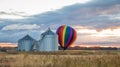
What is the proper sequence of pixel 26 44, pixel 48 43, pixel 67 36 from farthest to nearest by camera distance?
pixel 26 44, pixel 48 43, pixel 67 36

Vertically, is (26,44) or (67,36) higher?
(67,36)

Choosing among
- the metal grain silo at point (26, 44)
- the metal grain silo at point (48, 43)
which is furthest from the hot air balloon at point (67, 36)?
the metal grain silo at point (26, 44)

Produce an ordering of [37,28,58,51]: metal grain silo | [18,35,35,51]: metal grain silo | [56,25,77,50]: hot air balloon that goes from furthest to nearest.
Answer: [18,35,35,51]: metal grain silo, [37,28,58,51]: metal grain silo, [56,25,77,50]: hot air balloon

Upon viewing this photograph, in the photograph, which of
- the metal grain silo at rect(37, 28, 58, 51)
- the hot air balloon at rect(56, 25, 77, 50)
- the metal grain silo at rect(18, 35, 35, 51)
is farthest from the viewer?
the metal grain silo at rect(18, 35, 35, 51)

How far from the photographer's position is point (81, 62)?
2056 cm

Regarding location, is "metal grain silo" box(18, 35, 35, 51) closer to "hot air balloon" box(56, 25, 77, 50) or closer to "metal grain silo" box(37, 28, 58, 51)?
"metal grain silo" box(37, 28, 58, 51)

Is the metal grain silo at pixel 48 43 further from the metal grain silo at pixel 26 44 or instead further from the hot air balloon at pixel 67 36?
the hot air balloon at pixel 67 36

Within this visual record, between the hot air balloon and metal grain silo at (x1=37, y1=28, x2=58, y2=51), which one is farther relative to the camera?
metal grain silo at (x1=37, y1=28, x2=58, y2=51)

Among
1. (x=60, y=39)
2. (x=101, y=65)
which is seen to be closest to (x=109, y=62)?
(x=101, y=65)

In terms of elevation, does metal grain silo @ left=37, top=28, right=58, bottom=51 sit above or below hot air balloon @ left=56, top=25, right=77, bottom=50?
below

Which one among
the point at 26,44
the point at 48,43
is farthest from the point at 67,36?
the point at 26,44

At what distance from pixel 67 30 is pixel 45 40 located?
1452 cm

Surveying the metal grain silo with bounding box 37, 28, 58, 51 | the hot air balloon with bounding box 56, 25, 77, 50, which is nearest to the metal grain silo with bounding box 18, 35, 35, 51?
the metal grain silo with bounding box 37, 28, 58, 51

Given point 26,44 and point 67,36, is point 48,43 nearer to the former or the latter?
point 26,44
